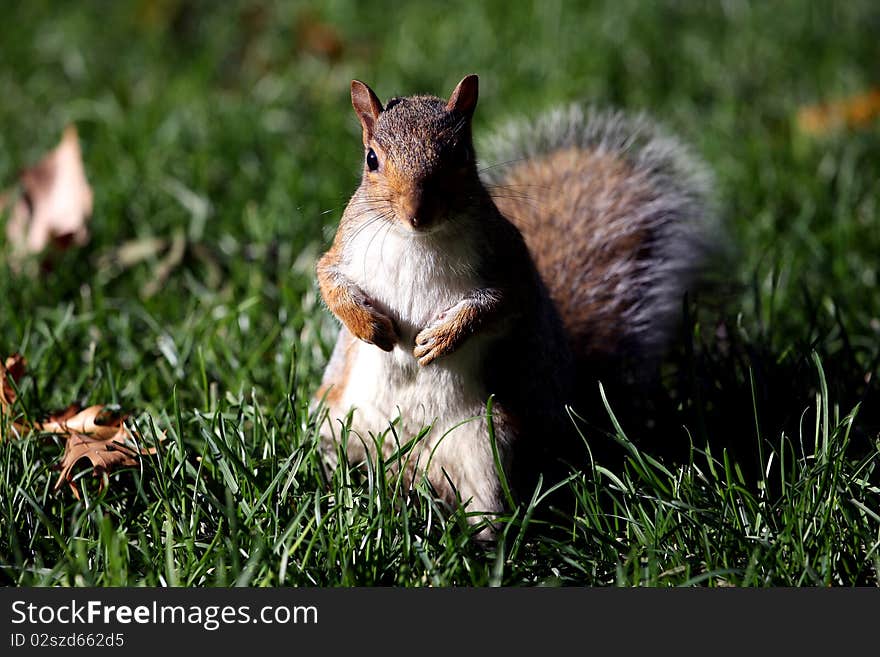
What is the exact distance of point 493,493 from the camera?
5.51 ft

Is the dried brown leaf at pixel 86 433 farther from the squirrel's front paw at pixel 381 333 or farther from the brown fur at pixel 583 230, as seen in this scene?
the brown fur at pixel 583 230

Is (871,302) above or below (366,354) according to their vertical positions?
above

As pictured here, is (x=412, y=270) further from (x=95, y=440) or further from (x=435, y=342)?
(x=95, y=440)

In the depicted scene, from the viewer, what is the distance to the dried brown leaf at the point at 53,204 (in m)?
2.64

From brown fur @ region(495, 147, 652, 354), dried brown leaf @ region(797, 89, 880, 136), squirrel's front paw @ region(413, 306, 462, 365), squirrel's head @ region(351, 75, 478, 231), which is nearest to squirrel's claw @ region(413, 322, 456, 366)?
squirrel's front paw @ region(413, 306, 462, 365)

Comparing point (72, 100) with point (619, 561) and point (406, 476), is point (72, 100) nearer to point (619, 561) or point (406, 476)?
point (406, 476)

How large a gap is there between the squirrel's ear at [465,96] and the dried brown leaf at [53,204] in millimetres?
1351

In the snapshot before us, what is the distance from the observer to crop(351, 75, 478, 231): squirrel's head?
150cm

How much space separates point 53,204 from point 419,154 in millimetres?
1508

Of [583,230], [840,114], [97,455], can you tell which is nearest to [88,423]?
[97,455]

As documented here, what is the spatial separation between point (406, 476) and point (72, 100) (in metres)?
2.38

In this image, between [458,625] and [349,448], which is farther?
[349,448]

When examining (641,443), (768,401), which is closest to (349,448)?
(641,443)

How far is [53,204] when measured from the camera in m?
2.70
